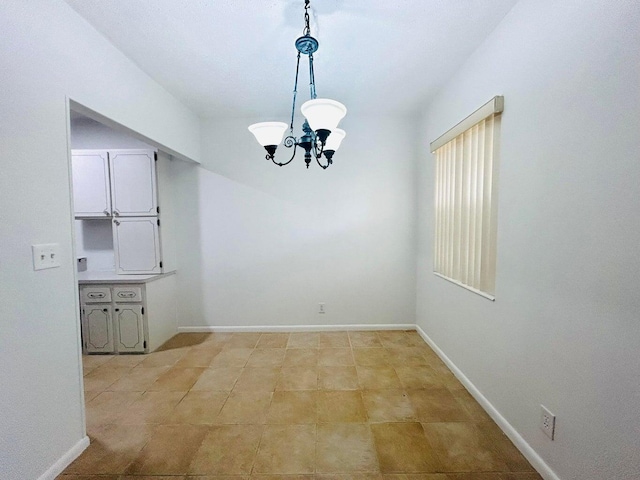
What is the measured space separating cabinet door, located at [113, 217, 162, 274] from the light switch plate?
1.67m

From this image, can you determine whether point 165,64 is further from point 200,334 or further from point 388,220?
point 200,334

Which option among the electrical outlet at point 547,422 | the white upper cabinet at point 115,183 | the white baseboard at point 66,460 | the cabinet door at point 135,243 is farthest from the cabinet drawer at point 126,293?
the electrical outlet at point 547,422

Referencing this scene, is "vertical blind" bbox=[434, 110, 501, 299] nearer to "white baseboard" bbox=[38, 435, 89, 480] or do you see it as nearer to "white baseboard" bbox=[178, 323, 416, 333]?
"white baseboard" bbox=[178, 323, 416, 333]

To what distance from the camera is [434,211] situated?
9.64 feet

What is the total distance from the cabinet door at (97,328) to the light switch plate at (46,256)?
170 centimetres

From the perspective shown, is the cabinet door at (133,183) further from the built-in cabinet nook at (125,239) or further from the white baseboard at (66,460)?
the white baseboard at (66,460)

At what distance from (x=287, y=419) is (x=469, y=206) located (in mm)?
2147

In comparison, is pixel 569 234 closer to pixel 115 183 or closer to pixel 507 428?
pixel 507 428

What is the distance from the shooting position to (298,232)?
347 centimetres

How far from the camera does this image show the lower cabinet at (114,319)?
2.90m

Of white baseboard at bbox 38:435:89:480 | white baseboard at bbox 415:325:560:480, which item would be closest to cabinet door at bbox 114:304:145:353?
white baseboard at bbox 38:435:89:480

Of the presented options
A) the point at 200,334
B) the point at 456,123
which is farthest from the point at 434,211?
the point at 200,334

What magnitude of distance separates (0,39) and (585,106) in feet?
8.81

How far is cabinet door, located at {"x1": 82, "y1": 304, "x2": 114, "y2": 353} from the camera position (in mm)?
2918
